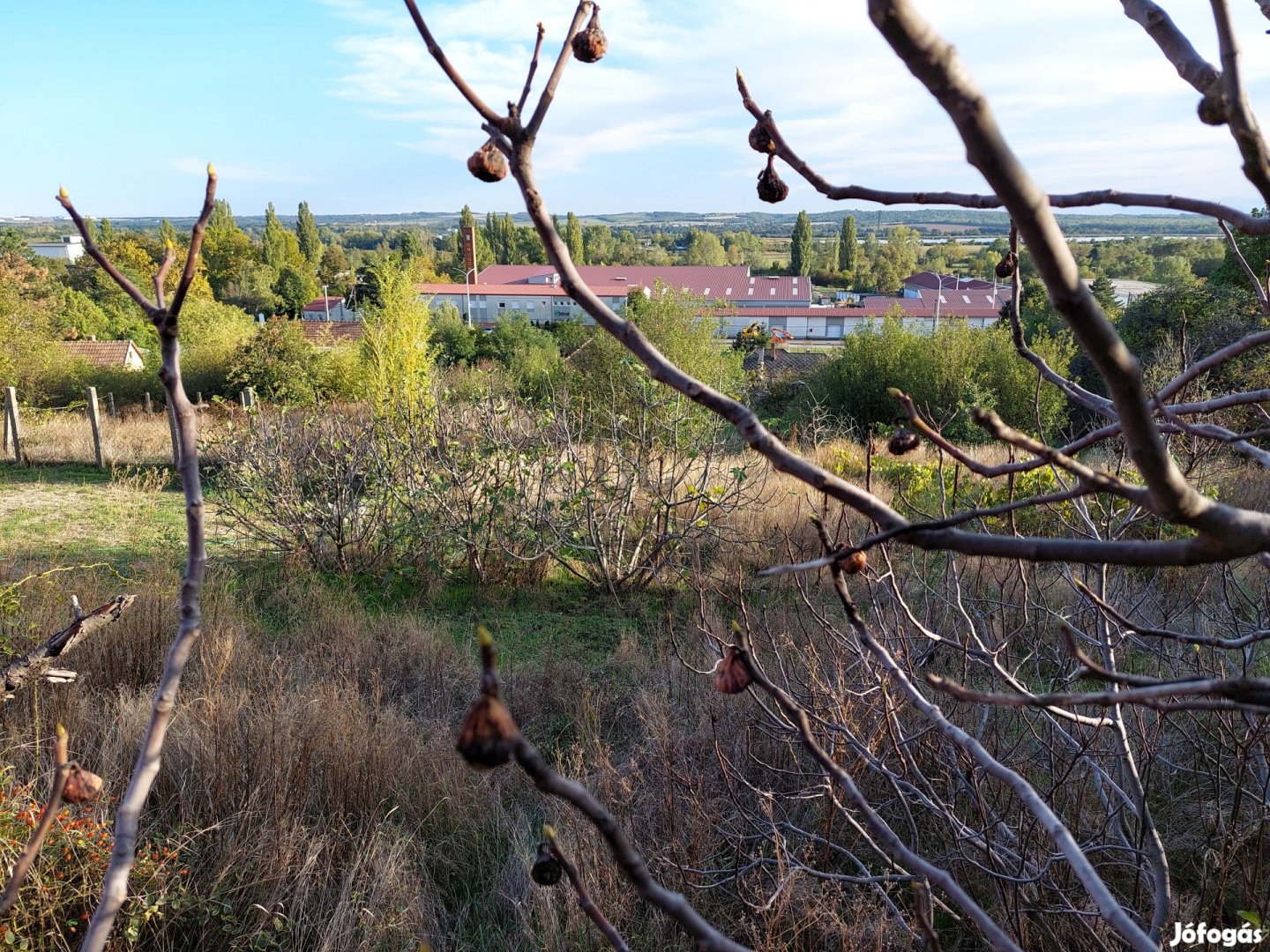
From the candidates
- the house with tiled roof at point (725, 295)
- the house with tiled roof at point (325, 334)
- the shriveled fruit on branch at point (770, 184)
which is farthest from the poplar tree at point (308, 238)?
the shriveled fruit on branch at point (770, 184)

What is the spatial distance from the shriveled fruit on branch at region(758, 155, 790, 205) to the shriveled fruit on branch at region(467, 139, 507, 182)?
0.49m

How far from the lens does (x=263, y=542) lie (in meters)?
7.80

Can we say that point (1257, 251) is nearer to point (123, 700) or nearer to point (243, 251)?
point (123, 700)

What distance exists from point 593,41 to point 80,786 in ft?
3.21

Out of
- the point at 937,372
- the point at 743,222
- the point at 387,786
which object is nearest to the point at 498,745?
the point at 387,786

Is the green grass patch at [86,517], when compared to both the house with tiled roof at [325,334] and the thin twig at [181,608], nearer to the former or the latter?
the house with tiled roof at [325,334]

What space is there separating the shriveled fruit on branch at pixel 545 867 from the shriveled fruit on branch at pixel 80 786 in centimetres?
55

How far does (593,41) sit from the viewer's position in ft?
3.03

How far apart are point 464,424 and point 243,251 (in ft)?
168

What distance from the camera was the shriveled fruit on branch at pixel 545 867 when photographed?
70cm

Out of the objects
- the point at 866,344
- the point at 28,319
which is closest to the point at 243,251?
the point at 28,319

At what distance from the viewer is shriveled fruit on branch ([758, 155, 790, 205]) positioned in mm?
1212

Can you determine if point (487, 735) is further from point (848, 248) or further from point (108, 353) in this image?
point (848, 248)

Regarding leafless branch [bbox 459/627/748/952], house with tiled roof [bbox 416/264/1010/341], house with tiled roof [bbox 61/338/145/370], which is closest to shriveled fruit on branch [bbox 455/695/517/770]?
leafless branch [bbox 459/627/748/952]
